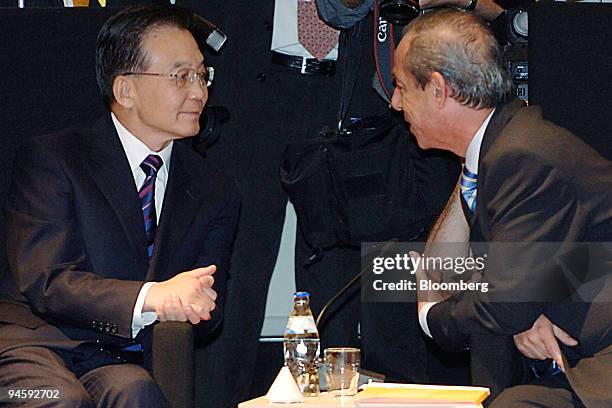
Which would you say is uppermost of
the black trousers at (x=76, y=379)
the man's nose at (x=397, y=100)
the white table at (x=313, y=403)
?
the man's nose at (x=397, y=100)

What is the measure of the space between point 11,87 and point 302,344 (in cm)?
115

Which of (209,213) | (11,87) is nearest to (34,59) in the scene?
(11,87)

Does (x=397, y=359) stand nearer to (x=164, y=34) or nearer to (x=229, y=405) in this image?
(x=229, y=405)

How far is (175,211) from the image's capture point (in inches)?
111

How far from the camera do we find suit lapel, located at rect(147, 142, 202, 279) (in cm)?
275

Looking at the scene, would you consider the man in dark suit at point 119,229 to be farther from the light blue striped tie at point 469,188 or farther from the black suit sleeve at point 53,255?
the light blue striped tie at point 469,188

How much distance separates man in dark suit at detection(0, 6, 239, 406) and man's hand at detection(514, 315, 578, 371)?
73 centimetres

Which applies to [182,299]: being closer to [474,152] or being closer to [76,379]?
[76,379]

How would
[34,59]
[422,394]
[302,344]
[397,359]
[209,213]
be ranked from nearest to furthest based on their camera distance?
1. [422,394]
2. [302,344]
3. [209,213]
4. [34,59]
5. [397,359]

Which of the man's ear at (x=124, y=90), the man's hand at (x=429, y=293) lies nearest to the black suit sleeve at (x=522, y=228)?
the man's hand at (x=429, y=293)

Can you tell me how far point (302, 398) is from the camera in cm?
232

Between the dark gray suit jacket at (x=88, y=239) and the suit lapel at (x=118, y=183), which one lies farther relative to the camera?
the suit lapel at (x=118, y=183)

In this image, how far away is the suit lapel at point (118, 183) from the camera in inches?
108

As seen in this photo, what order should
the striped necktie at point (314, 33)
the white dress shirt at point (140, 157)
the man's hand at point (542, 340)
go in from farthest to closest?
the striped necktie at point (314, 33), the white dress shirt at point (140, 157), the man's hand at point (542, 340)
